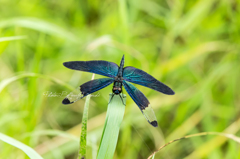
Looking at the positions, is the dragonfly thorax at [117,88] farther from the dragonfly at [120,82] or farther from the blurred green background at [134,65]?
the blurred green background at [134,65]

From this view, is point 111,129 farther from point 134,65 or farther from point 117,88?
point 134,65

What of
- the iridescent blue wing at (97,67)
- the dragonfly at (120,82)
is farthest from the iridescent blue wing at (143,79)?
the iridescent blue wing at (97,67)

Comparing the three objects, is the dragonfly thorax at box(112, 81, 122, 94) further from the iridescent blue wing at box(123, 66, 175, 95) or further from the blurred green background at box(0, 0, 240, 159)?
the blurred green background at box(0, 0, 240, 159)

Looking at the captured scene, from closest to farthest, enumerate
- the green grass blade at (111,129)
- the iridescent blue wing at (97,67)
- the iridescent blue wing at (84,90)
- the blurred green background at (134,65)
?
the green grass blade at (111,129)
the iridescent blue wing at (84,90)
the iridescent blue wing at (97,67)
the blurred green background at (134,65)

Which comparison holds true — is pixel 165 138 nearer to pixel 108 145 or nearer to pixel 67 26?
pixel 108 145

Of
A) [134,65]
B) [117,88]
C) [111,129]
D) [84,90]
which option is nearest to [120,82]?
[117,88]

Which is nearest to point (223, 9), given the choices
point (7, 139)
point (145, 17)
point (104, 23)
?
point (145, 17)

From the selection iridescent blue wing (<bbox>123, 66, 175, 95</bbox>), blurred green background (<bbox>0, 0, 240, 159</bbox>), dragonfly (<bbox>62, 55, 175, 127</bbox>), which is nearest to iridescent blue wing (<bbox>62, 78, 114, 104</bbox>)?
dragonfly (<bbox>62, 55, 175, 127</bbox>)
